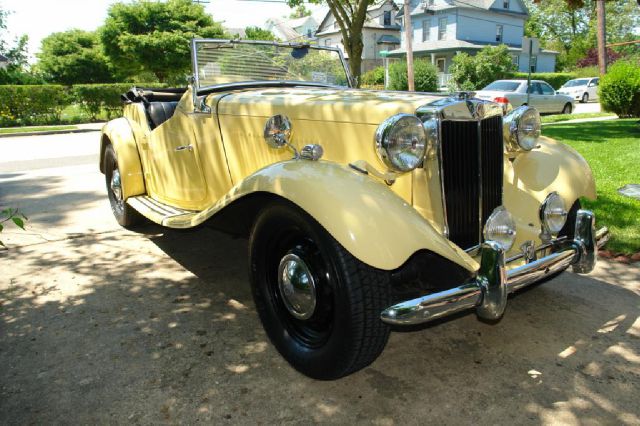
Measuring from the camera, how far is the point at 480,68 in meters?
27.6

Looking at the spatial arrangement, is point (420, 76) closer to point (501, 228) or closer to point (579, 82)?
point (579, 82)

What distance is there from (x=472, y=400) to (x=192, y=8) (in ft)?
97.6

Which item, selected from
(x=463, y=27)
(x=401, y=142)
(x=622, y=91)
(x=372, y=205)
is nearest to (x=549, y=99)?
(x=622, y=91)

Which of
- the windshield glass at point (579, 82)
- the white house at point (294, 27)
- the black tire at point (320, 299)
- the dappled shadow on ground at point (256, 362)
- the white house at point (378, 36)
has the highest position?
the white house at point (294, 27)

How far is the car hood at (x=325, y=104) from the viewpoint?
2520 millimetres

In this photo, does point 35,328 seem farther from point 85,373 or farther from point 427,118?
point 427,118

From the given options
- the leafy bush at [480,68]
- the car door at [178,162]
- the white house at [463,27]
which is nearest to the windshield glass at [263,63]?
the car door at [178,162]

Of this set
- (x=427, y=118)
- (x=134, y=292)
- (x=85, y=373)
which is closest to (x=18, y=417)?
(x=85, y=373)

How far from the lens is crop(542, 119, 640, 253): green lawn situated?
4.35 meters

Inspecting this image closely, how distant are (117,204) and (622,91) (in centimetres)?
1405

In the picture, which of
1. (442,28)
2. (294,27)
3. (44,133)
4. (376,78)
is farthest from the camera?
(294,27)

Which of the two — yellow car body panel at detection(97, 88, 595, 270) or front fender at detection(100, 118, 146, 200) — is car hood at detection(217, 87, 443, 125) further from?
front fender at detection(100, 118, 146, 200)

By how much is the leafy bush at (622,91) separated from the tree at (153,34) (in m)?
19.6

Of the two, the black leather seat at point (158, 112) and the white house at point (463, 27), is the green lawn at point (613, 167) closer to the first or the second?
the black leather seat at point (158, 112)
